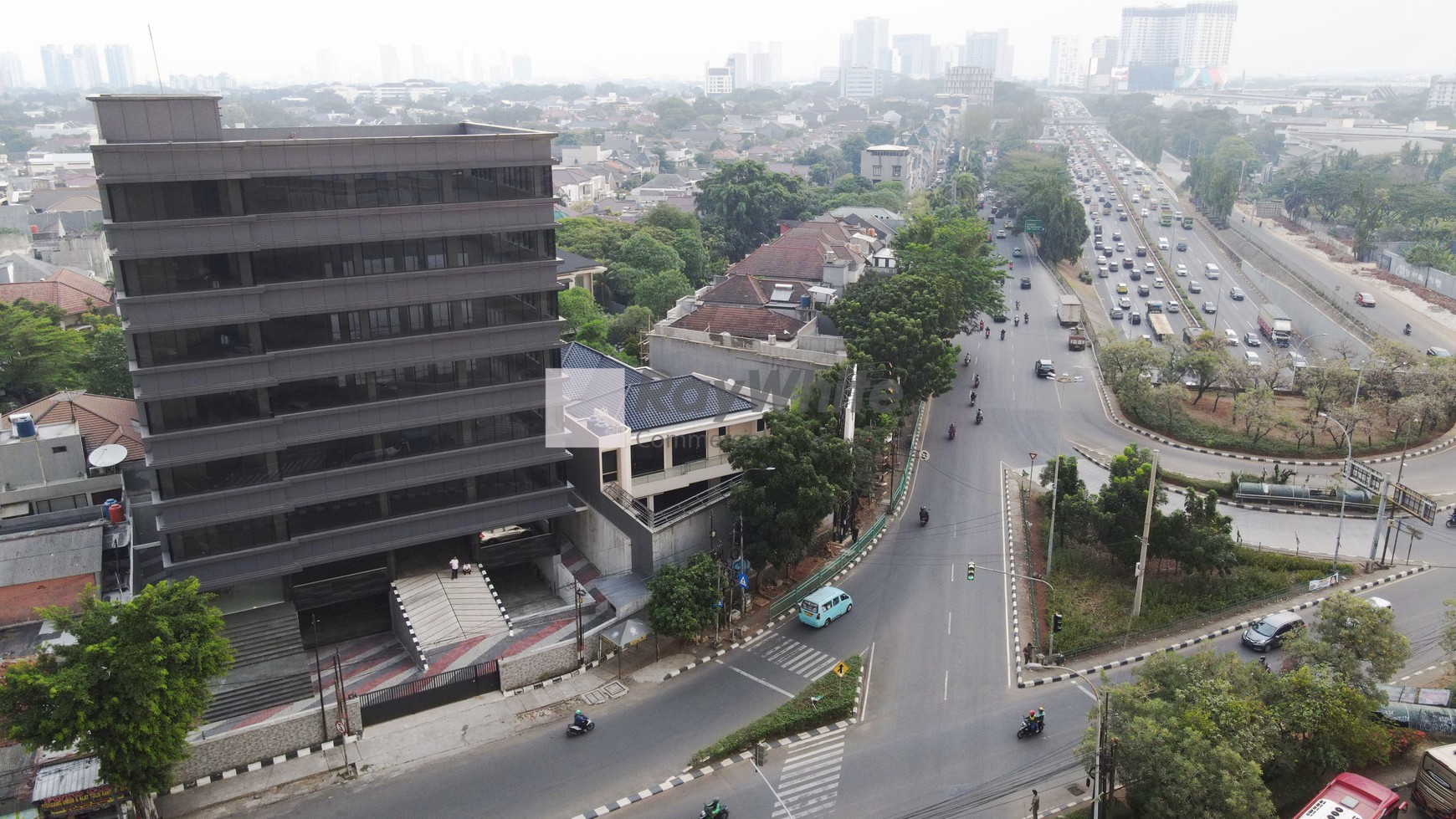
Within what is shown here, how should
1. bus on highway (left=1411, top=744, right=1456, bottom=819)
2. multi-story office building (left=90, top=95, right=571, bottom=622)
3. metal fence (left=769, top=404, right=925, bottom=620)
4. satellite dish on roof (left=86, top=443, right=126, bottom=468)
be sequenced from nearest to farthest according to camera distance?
bus on highway (left=1411, top=744, right=1456, bottom=819), multi-story office building (left=90, top=95, right=571, bottom=622), metal fence (left=769, top=404, right=925, bottom=620), satellite dish on roof (left=86, top=443, right=126, bottom=468)

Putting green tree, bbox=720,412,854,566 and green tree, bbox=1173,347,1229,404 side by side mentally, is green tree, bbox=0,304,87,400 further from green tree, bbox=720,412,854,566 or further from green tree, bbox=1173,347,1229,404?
green tree, bbox=1173,347,1229,404

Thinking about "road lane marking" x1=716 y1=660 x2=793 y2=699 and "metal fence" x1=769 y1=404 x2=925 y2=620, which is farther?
"metal fence" x1=769 y1=404 x2=925 y2=620

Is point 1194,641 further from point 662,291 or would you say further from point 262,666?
point 662,291

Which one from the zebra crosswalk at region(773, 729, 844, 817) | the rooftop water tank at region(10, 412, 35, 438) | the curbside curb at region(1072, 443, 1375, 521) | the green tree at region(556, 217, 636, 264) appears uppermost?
the green tree at region(556, 217, 636, 264)

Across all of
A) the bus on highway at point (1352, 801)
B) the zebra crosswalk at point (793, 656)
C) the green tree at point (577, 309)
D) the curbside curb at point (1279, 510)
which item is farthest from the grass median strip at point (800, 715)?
the green tree at point (577, 309)

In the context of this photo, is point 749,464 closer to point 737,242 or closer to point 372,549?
point 372,549

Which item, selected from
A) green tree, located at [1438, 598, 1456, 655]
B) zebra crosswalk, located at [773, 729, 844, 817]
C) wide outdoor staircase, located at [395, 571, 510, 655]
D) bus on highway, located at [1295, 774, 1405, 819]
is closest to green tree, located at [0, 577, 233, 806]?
wide outdoor staircase, located at [395, 571, 510, 655]

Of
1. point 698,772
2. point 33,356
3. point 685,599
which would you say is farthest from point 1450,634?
point 33,356
